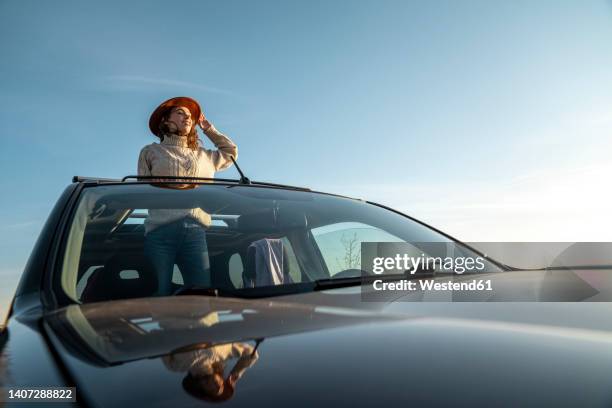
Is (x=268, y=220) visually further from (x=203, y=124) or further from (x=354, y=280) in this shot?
(x=203, y=124)

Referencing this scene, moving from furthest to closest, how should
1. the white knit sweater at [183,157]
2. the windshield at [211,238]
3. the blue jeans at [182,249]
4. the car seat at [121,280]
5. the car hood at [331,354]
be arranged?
1. the white knit sweater at [183,157]
2. the blue jeans at [182,249]
3. the windshield at [211,238]
4. the car seat at [121,280]
5. the car hood at [331,354]

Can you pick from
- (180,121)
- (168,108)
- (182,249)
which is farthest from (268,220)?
(168,108)

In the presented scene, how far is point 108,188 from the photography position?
6.49ft

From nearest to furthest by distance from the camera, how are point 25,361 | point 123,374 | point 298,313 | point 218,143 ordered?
1. point 123,374
2. point 25,361
3. point 298,313
4. point 218,143

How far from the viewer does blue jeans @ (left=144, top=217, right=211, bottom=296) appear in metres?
1.86

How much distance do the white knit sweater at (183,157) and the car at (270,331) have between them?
1.20m

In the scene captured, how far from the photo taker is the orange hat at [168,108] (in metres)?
3.66

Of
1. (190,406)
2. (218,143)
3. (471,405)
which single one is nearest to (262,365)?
(190,406)

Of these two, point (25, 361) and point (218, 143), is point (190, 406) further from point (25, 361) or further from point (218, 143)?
point (218, 143)

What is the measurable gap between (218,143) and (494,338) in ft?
10.0

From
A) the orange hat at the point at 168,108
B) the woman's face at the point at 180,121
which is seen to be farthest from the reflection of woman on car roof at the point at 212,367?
the orange hat at the point at 168,108

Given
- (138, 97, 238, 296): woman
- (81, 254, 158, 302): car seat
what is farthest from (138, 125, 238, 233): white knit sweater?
(81, 254, 158, 302): car seat

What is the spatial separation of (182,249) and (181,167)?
1514 millimetres

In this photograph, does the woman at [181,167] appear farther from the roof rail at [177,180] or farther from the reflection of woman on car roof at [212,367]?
the reflection of woman on car roof at [212,367]
